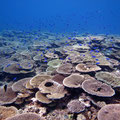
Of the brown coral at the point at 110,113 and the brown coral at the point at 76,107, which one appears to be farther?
the brown coral at the point at 76,107

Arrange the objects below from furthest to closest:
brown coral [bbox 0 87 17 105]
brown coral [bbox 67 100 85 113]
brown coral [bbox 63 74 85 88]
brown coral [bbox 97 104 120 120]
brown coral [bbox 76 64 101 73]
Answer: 1. brown coral [bbox 76 64 101 73]
2. brown coral [bbox 0 87 17 105]
3. brown coral [bbox 63 74 85 88]
4. brown coral [bbox 67 100 85 113]
5. brown coral [bbox 97 104 120 120]

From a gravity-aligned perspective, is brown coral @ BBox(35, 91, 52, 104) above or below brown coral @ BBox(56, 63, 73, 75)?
below

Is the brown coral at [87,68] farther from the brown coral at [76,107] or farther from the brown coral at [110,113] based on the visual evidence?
the brown coral at [110,113]

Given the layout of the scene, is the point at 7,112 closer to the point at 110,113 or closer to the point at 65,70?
the point at 65,70

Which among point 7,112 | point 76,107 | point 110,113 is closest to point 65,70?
point 76,107

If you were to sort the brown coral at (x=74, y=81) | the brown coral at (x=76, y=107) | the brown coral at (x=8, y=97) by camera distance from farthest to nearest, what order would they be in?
the brown coral at (x=8, y=97), the brown coral at (x=74, y=81), the brown coral at (x=76, y=107)

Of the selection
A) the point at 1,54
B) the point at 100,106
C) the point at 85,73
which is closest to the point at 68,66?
the point at 85,73

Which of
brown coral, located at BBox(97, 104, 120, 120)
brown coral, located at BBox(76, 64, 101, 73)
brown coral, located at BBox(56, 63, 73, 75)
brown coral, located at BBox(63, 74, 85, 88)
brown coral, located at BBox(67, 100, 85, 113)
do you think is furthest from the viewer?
brown coral, located at BBox(56, 63, 73, 75)

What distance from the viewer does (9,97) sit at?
5.52 meters

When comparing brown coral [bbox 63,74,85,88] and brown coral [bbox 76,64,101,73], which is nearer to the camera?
brown coral [bbox 63,74,85,88]

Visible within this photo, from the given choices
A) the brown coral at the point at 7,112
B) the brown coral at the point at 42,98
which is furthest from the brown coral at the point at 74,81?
the brown coral at the point at 7,112

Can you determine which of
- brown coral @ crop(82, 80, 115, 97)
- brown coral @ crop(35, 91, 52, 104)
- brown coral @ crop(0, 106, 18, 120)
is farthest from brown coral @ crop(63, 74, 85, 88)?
brown coral @ crop(0, 106, 18, 120)

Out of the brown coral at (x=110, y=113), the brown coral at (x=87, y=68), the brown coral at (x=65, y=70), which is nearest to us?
the brown coral at (x=110, y=113)

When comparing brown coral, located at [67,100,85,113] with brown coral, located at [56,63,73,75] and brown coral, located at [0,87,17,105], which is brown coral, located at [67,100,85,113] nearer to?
brown coral, located at [56,63,73,75]
